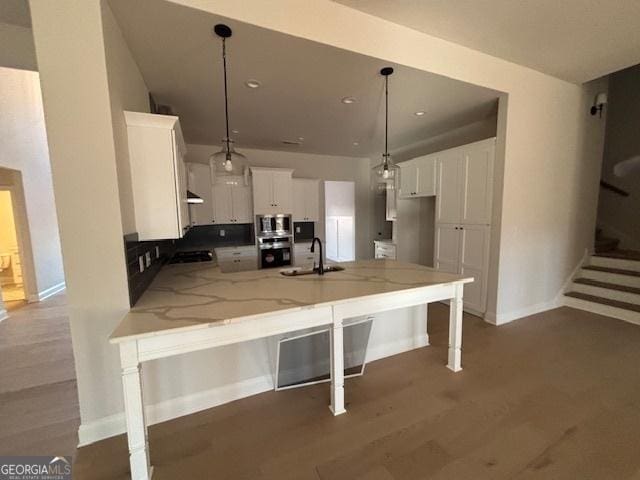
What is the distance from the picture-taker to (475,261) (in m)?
3.40

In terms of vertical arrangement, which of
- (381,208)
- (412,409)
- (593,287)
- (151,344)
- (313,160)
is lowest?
(412,409)

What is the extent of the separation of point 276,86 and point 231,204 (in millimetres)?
Answer: 2618

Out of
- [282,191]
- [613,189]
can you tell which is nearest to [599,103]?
[613,189]

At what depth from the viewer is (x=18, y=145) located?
4.23 m

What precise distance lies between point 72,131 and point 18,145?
179 inches

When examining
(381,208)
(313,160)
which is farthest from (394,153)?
(313,160)

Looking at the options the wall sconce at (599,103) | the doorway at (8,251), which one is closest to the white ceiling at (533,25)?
the wall sconce at (599,103)

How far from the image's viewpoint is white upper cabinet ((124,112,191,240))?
1.76 meters

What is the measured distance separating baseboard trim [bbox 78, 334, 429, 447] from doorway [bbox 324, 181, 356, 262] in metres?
4.22

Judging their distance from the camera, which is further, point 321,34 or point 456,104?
point 456,104

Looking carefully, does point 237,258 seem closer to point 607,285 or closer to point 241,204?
point 241,204

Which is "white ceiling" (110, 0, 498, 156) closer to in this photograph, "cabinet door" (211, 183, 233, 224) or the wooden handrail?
"cabinet door" (211, 183, 233, 224)

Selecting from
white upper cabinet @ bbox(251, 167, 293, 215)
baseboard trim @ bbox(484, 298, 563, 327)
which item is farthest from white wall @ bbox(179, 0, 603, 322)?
white upper cabinet @ bbox(251, 167, 293, 215)

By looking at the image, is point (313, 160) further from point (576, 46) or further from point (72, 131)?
point (72, 131)
